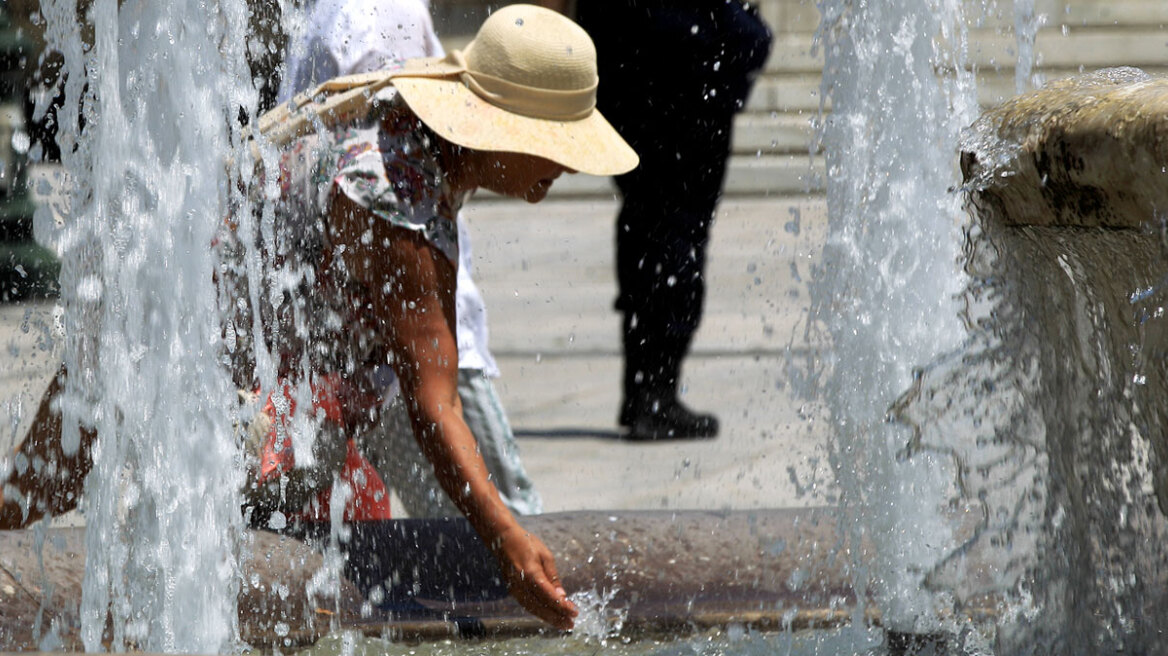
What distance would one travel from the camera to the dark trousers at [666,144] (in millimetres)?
5035

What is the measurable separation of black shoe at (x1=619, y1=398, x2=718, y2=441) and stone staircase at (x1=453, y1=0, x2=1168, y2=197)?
16.4ft

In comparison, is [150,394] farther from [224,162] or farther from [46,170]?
[46,170]

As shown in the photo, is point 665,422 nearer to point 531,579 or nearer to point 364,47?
point 364,47

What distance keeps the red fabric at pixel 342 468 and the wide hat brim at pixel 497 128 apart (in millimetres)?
532

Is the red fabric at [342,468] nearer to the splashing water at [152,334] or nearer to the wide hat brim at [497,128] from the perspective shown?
the splashing water at [152,334]

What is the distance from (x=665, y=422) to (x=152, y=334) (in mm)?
2898

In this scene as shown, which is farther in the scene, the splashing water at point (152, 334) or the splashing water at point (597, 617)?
the splashing water at point (597, 617)

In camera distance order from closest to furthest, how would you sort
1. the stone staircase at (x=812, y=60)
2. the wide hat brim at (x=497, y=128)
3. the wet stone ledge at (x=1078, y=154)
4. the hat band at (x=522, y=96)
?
1. the wet stone ledge at (x=1078, y=154)
2. the wide hat brim at (x=497, y=128)
3. the hat band at (x=522, y=96)
4. the stone staircase at (x=812, y=60)

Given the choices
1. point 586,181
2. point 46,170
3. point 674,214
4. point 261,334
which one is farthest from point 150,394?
point 46,170

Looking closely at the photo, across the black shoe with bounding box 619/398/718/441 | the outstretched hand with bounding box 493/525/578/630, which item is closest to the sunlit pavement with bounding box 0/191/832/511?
the black shoe with bounding box 619/398/718/441

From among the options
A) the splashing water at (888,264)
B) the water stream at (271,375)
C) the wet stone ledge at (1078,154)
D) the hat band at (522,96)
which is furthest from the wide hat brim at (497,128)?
the wet stone ledge at (1078,154)

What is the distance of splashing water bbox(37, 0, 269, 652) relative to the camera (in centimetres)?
231

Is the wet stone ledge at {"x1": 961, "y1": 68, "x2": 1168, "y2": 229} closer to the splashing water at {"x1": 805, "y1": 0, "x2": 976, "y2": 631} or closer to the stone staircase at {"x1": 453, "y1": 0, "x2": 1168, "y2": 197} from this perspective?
the splashing water at {"x1": 805, "y1": 0, "x2": 976, "y2": 631}

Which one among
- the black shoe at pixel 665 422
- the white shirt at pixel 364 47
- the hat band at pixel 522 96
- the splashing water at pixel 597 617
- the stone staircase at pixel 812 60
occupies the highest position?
the stone staircase at pixel 812 60
